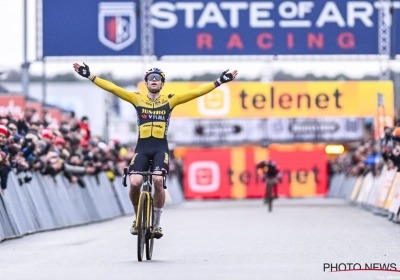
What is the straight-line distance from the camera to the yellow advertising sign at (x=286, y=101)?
3769cm

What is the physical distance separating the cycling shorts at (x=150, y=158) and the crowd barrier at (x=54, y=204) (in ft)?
14.6

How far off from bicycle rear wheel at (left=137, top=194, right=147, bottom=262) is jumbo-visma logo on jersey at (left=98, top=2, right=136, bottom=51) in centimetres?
1992

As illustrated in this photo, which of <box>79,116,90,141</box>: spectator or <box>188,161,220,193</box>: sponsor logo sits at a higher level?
<box>79,116,90,141</box>: spectator

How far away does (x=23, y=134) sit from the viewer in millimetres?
22734

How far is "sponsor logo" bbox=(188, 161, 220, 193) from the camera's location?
51500 mm

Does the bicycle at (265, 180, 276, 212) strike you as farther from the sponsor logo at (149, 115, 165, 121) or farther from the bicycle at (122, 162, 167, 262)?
the bicycle at (122, 162, 167, 262)

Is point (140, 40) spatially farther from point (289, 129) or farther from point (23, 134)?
point (289, 129)

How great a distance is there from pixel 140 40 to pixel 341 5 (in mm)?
5244

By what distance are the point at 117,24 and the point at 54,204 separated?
1103 centimetres

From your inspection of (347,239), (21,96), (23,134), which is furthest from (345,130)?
(347,239)

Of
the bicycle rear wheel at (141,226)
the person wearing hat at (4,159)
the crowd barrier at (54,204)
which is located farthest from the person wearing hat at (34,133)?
the bicycle rear wheel at (141,226)

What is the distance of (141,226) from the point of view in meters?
13.7

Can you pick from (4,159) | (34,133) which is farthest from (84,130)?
(4,159)

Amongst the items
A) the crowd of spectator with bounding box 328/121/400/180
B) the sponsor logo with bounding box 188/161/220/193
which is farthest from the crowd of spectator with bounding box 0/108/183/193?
the sponsor logo with bounding box 188/161/220/193
